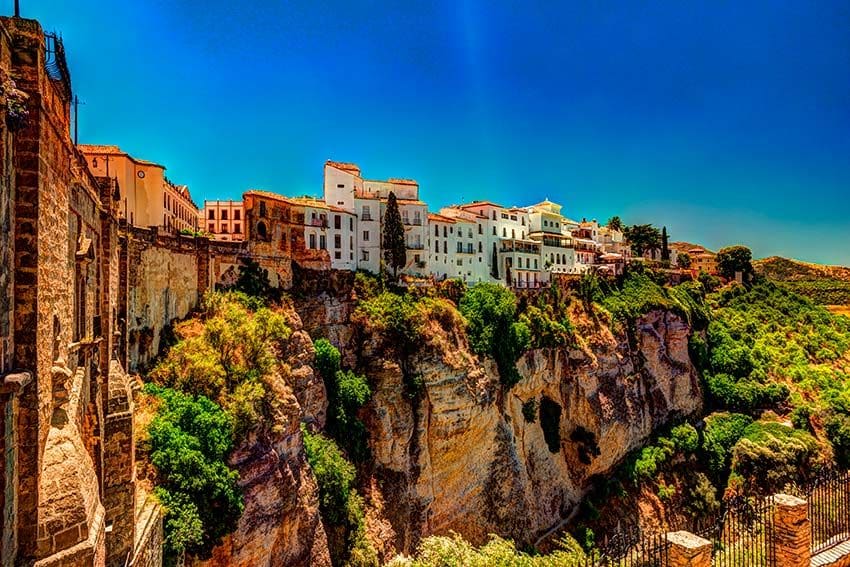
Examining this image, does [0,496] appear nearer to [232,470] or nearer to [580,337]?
[232,470]

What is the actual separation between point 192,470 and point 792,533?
48.7ft

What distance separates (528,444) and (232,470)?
22.1 m

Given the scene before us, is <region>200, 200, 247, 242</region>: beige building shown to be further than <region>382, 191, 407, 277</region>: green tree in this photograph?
Yes

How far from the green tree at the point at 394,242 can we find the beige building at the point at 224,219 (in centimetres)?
1048

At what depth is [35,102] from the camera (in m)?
6.80

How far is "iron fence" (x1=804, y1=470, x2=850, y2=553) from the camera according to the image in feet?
39.0

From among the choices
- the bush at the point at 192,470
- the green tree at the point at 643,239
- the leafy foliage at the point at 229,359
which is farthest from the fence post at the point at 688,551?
the green tree at the point at 643,239

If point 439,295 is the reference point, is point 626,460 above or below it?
below

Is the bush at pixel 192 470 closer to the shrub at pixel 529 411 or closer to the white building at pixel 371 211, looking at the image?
the white building at pixel 371 211

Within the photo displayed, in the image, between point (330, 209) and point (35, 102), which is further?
point (330, 209)

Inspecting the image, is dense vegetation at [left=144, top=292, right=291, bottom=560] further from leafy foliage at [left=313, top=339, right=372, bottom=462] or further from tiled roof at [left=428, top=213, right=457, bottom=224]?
tiled roof at [left=428, top=213, right=457, bottom=224]

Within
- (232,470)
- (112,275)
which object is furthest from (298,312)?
(112,275)

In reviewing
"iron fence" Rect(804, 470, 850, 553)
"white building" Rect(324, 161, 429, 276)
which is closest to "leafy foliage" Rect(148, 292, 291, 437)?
"white building" Rect(324, 161, 429, 276)

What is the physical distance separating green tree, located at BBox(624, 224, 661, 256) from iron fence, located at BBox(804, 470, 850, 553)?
181ft
